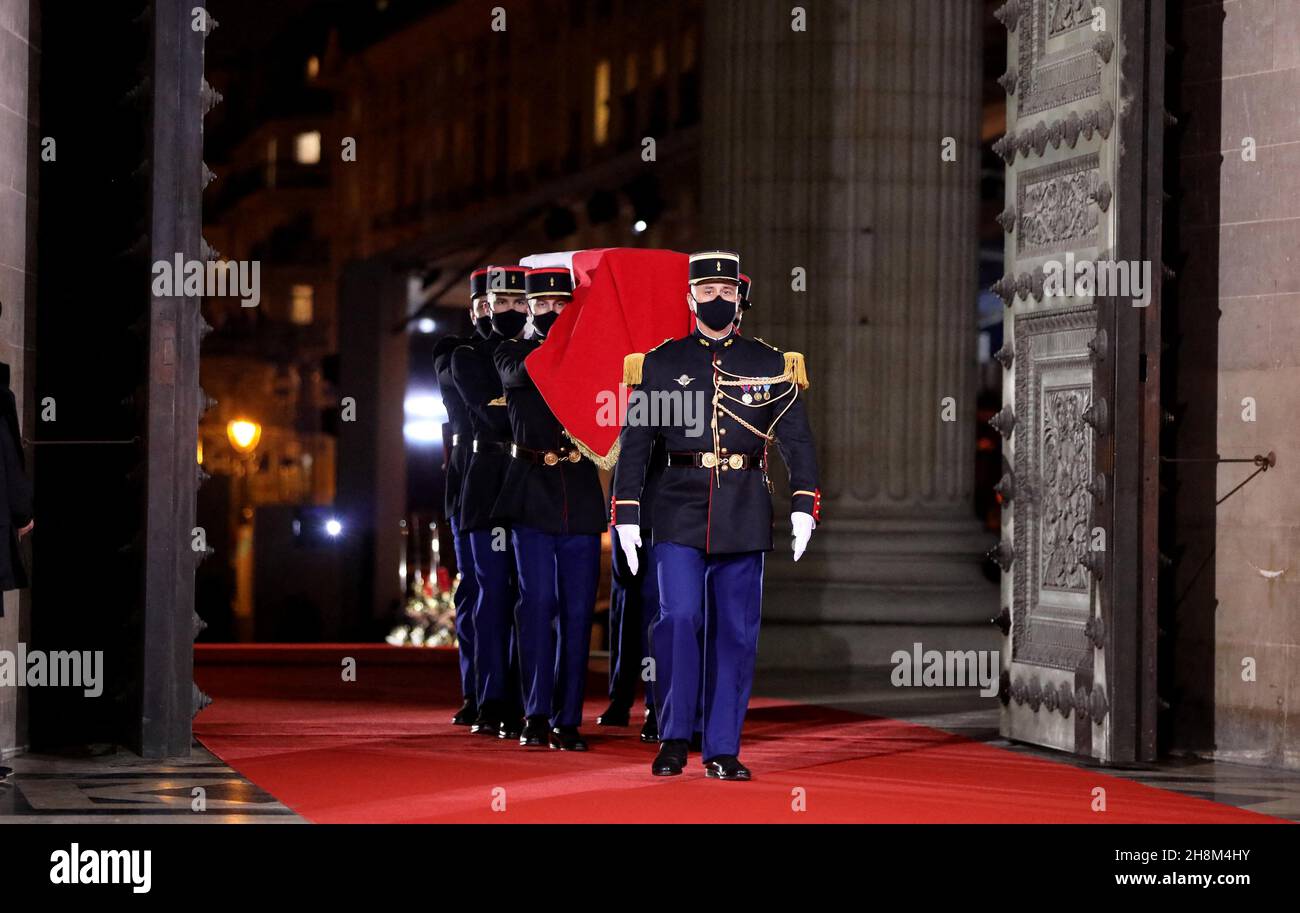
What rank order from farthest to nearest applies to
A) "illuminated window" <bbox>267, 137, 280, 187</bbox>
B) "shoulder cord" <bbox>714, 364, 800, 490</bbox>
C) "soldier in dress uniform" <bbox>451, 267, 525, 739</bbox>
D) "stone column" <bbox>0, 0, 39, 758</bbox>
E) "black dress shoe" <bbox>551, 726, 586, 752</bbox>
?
"illuminated window" <bbox>267, 137, 280, 187</bbox> < "soldier in dress uniform" <bbox>451, 267, 525, 739</bbox> < "black dress shoe" <bbox>551, 726, 586, 752</bbox> < "stone column" <bbox>0, 0, 39, 758</bbox> < "shoulder cord" <bbox>714, 364, 800, 490</bbox>

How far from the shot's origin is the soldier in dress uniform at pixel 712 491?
8.39m

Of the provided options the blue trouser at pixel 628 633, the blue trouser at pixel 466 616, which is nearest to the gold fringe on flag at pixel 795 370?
the blue trouser at pixel 628 633

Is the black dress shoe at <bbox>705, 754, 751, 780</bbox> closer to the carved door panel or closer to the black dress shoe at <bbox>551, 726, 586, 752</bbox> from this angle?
the black dress shoe at <bbox>551, 726, 586, 752</bbox>

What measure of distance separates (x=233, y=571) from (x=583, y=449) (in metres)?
16.3

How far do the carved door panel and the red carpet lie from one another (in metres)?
0.42

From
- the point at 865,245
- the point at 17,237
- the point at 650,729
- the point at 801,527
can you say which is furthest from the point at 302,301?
the point at 801,527

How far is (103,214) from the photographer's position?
30.8 feet

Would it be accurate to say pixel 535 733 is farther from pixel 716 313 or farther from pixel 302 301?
pixel 302 301

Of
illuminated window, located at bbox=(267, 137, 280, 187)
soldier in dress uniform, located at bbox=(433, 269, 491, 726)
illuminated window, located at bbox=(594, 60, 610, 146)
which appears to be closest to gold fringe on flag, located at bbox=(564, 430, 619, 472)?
soldier in dress uniform, located at bbox=(433, 269, 491, 726)

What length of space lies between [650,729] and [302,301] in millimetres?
51201

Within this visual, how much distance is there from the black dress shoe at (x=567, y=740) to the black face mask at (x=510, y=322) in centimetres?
175

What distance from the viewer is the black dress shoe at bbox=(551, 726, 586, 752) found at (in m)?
9.35

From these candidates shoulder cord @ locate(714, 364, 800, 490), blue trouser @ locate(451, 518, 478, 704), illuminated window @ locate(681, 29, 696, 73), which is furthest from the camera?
illuminated window @ locate(681, 29, 696, 73)
